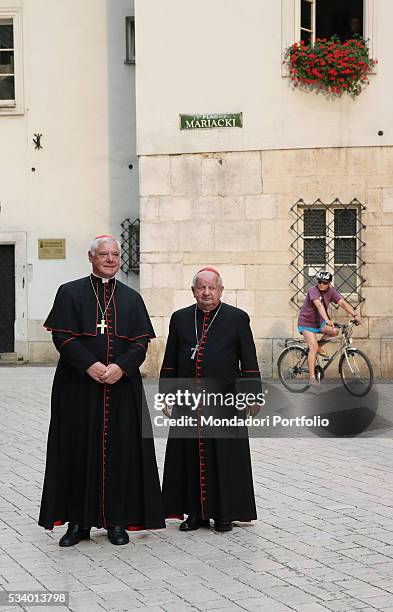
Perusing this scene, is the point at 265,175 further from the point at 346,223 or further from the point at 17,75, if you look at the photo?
the point at 17,75

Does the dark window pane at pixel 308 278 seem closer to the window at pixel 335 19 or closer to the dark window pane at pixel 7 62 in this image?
the window at pixel 335 19

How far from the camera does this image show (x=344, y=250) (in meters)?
16.3

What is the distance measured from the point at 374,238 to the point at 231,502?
9647mm

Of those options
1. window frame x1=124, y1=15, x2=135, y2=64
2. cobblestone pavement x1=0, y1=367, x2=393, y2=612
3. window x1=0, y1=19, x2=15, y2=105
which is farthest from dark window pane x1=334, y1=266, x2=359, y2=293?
window x1=0, y1=19, x2=15, y2=105

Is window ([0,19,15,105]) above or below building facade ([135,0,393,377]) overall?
above

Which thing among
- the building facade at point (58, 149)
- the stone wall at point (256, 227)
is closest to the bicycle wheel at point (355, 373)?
the stone wall at point (256, 227)

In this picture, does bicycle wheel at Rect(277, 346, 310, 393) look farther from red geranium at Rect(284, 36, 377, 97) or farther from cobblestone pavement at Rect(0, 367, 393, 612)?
cobblestone pavement at Rect(0, 367, 393, 612)

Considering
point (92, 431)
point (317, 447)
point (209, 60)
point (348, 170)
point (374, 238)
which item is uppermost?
point (209, 60)

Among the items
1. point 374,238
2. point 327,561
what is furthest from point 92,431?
point 374,238

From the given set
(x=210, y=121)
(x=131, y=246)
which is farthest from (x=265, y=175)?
(x=131, y=246)

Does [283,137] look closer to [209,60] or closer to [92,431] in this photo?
[209,60]

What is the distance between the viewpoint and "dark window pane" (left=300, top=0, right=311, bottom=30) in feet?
53.5

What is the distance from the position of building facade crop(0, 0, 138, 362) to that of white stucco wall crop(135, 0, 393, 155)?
2.79m

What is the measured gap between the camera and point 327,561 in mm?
6156
